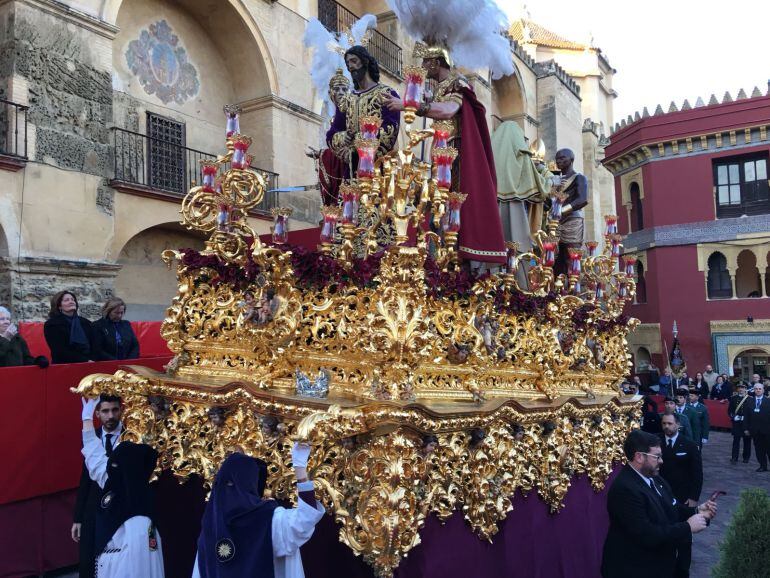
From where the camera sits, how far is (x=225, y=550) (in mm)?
3365

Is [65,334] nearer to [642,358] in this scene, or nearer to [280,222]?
[280,222]

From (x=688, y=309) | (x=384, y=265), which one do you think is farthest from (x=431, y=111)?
(x=688, y=309)

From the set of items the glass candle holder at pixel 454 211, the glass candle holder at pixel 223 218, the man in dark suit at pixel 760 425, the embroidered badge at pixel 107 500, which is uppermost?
the glass candle holder at pixel 223 218

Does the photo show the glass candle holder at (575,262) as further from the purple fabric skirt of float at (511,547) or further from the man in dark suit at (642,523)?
the man in dark suit at (642,523)

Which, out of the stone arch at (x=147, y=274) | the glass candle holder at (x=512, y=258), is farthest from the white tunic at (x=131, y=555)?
the stone arch at (x=147, y=274)

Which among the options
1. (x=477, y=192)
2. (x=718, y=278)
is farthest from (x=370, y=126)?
(x=718, y=278)

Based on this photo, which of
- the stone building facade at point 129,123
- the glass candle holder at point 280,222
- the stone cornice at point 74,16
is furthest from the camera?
the stone cornice at point 74,16

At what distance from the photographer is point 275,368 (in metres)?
4.72

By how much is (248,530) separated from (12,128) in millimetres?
10191

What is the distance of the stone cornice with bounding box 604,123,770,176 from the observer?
25734 millimetres

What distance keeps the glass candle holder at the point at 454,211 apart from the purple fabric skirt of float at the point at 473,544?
6.49 feet

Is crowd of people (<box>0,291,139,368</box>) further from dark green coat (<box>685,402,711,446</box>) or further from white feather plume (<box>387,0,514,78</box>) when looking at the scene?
dark green coat (<box>685,402,711,446</box>)

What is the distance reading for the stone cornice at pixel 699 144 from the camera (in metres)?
25.7

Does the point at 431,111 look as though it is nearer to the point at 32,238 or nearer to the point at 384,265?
the point at 384,265
